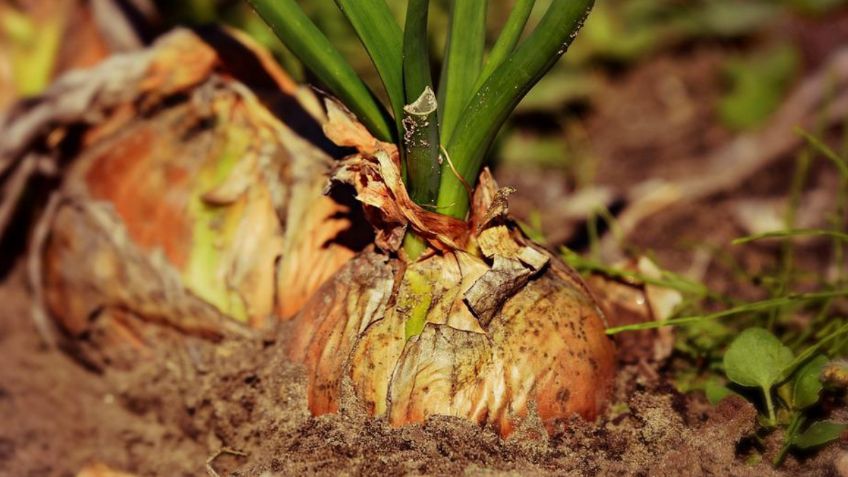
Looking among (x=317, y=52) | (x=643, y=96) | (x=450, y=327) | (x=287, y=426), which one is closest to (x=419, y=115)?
(x=317, y=52)

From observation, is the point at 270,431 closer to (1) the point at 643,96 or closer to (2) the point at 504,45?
(2) the point at 504,45

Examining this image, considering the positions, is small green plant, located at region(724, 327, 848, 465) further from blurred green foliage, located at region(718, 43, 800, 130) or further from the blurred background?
blurred green foliage, located at region(718, 43, 800, 130)

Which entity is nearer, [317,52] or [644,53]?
[317,52]

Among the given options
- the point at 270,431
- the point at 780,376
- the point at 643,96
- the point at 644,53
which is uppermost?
the point at 644,53

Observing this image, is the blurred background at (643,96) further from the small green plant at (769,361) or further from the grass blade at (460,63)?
the grass blade at (460,63)

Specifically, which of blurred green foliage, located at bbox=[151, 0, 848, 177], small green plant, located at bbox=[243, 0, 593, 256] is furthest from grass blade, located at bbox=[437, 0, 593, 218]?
blurred green foliage, located at bbox=[151, 0, 848, 177]

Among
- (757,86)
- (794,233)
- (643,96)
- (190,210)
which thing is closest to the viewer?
(794,233)

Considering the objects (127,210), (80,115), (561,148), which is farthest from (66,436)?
(561,148)

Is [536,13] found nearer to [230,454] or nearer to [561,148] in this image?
[561,148]
